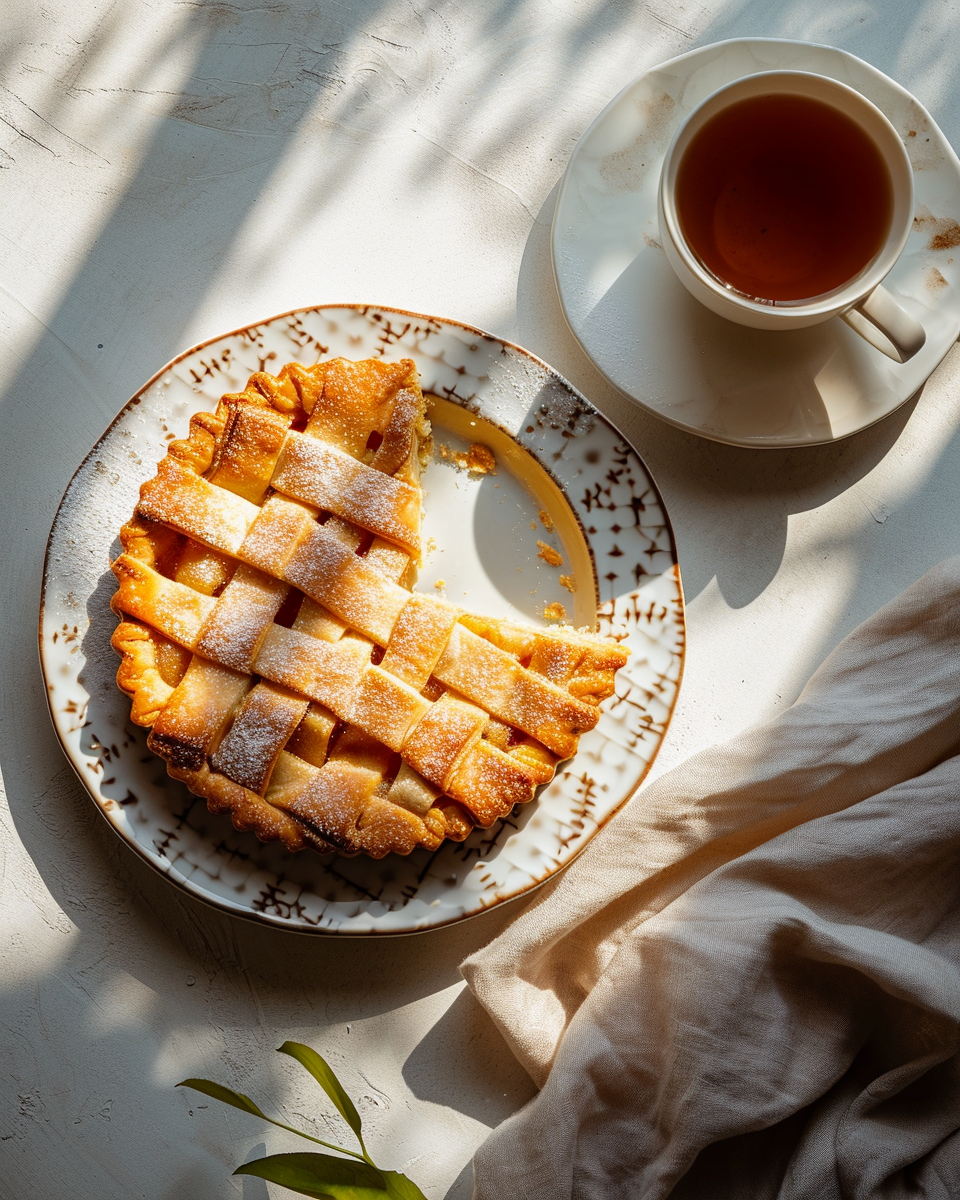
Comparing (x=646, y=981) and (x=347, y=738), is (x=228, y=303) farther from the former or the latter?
(x=646, y=981)

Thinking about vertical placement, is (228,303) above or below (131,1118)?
above

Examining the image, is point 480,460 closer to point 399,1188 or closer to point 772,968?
point 772,968

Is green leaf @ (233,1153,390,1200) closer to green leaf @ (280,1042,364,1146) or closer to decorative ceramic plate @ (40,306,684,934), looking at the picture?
green leaf @ (280,1042,364,1146)

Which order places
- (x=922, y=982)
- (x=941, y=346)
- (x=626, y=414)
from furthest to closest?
1. (x=626, y=414)
2. (x=941, y=346)
3. (x=922, y=982)

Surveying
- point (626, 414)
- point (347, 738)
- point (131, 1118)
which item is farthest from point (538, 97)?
point (131, 1118)

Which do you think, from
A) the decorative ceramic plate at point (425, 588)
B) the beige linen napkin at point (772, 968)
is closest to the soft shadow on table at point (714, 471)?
the decorative ceramic plate at point (425, 588)

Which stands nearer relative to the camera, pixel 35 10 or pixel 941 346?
pixel 941 346

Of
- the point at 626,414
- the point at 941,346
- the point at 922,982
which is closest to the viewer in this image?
the point at 922,982

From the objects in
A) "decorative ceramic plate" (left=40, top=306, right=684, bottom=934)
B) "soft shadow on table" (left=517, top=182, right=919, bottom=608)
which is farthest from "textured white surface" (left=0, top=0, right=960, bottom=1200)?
"decorative ceramic plate" (left=40, top=306, right=684, bottom=934)
